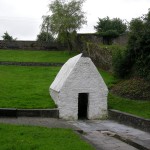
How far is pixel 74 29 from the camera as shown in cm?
4606

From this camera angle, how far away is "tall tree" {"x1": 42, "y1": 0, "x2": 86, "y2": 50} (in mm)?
44828

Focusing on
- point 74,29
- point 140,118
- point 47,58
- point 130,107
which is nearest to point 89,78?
point 130,107

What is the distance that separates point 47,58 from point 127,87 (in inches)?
776

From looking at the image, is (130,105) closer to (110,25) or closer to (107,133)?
(107,133)

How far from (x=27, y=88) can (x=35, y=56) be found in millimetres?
20155

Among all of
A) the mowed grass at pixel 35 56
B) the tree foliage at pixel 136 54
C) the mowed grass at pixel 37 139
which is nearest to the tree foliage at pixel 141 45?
the tree foliage at pixel 136 54

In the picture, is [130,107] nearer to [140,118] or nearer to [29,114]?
[140,118]

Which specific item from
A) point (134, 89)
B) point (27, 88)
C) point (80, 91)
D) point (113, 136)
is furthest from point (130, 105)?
point (27, 88)

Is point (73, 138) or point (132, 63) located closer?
point (73, 138)

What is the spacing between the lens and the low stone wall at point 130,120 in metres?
16.0

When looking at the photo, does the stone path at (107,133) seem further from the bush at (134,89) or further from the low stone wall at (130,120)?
the bush at (134,89)

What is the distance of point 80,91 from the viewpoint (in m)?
20.1

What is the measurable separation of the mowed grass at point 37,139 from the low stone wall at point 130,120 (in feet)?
12.7

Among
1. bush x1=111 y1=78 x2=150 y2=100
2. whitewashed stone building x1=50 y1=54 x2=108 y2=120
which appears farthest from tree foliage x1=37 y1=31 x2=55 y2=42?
whitewashed stone building x1=50 y1=54 x2=108 y2=120
